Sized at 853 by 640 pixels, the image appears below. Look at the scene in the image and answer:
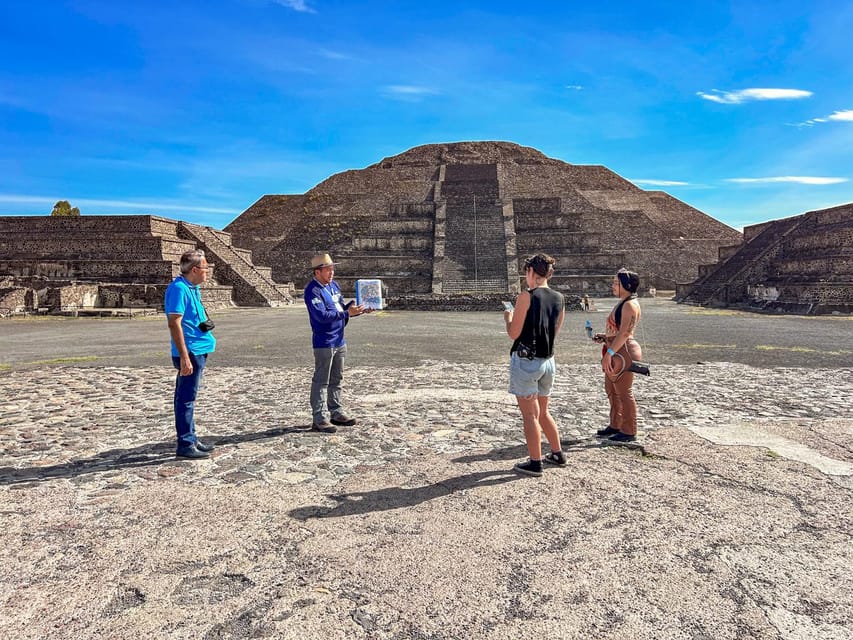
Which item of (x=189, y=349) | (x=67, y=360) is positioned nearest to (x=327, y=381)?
(x=189, y=349)

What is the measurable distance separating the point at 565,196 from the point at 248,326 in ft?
119

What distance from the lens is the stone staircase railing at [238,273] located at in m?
27.7

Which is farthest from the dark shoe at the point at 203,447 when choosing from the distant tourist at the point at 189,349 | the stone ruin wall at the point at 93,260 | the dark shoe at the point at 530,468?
the stone ruin wall at the point at 93,260

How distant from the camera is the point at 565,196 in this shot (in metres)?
46.8

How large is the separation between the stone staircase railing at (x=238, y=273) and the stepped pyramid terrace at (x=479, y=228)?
14.0ft

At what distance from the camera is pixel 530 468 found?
13.8ft

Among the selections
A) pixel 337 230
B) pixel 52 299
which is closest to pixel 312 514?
pixel 52 299

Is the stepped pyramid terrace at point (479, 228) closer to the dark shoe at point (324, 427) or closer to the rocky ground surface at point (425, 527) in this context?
the dark shoe at point (324, 427)

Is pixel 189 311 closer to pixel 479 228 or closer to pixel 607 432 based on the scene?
pixel 607 432

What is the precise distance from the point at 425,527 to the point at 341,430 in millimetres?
2311

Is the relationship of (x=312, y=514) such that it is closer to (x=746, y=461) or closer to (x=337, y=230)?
(x=746, y=461)

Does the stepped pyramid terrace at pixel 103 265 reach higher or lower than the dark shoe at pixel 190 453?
higher

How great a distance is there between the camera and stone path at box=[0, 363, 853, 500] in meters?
4.48

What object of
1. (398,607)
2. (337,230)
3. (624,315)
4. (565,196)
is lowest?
(398,607)
